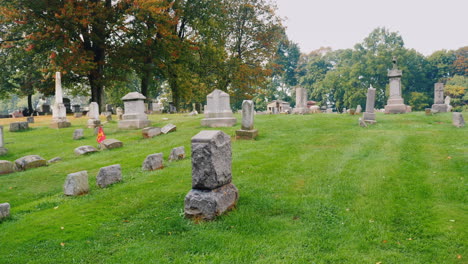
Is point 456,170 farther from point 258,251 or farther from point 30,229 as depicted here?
point 30,229

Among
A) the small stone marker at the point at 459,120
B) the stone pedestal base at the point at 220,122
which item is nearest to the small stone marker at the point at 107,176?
the stone pedestal base at the point at 220,122

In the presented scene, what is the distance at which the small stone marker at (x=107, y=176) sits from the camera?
7246 mm

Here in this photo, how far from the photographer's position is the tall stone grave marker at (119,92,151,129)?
17391mm

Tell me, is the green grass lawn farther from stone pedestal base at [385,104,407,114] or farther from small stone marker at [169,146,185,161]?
stone pedestal base at [385,104,407,114]

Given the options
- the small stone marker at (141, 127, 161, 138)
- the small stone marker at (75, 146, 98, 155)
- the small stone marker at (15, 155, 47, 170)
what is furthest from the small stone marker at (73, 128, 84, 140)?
the small stone marker at (15, 155, 47, 170)

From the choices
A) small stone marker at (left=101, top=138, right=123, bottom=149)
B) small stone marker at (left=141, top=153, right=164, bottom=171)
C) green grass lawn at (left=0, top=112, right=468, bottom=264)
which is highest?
small stone marker at (left=101, top=138, right=123, bottom=149)

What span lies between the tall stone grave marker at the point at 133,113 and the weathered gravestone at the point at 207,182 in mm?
13131

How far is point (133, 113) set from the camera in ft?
58.1

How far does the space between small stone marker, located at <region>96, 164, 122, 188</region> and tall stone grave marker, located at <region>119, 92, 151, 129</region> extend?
1023 cm

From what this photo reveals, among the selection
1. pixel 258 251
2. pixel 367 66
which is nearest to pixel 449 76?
pixel 367 66

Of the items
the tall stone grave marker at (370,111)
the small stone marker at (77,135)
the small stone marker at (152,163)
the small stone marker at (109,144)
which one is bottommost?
the small stone marker at (152,163)

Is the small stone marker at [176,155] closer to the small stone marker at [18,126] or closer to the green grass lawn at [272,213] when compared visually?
the green grass lawn at [272,213]

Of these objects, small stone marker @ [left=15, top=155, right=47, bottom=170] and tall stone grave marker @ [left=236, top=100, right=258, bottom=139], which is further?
tall stone grave marker @ [left=236, top=100, right=258, bottom=139]

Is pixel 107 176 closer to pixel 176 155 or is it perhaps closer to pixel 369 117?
pixel 176 155
